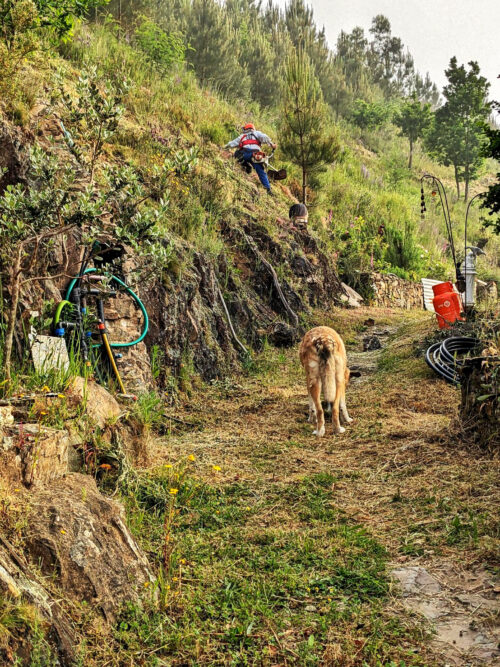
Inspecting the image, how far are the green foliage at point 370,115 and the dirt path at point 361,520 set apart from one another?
104ft

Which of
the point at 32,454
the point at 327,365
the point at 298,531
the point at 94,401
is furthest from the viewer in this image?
the point at 327,365

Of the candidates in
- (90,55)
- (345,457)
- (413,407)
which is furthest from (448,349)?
(90,55)

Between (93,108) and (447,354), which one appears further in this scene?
(447,354)

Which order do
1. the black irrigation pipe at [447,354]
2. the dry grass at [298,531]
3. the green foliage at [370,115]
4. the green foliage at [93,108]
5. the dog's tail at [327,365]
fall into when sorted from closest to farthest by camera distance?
the dry grass at [298,531] → the green foliage at [93,108] → the dog's tail at [327,365] → the black irrigation pipe at [447,354] → the green foliage at [370,115]

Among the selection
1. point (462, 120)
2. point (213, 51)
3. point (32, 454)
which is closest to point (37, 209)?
point (32, 454)

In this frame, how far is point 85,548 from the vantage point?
8.91ft

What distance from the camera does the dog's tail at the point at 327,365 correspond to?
5742mm

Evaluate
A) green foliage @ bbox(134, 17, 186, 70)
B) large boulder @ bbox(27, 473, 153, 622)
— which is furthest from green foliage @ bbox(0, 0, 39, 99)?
green foliage @ bbox(134, 17, 186, 70)

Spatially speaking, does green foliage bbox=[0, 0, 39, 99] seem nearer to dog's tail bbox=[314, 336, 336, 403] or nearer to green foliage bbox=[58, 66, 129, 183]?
green foliage bbox=[58, 66, 129, 183]

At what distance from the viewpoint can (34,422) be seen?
349cm

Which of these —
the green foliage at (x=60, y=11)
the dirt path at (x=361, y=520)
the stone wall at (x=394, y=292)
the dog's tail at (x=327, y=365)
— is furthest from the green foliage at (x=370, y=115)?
the dog's tail at (x=327, y=365)

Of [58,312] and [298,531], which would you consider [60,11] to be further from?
[298,531]

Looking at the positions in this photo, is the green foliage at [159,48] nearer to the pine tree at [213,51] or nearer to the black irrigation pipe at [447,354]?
the pine tree at [213,51]

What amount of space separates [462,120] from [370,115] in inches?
227
